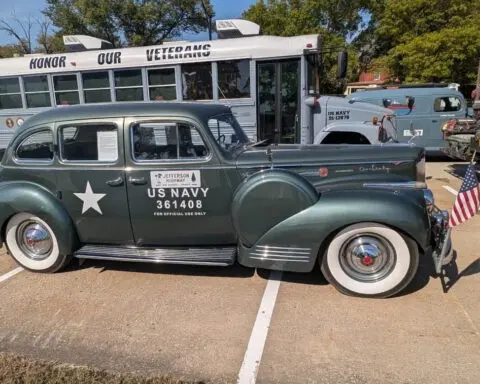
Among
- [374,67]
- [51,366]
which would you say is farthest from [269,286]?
[374,67]

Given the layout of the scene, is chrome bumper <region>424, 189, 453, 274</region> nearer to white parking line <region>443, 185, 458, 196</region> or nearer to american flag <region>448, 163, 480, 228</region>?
american flag <region>448, 163, 480, 228</region>

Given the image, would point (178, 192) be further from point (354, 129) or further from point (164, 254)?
point (354, 129)

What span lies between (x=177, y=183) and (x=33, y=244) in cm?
182

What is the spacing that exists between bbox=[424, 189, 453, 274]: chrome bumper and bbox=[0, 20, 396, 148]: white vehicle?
383 centimetres

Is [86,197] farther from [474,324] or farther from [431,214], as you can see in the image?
[474,324]

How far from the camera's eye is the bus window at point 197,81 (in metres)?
7.73

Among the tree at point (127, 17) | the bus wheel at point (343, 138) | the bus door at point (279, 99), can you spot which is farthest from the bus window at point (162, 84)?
the tree at point (127, 17)

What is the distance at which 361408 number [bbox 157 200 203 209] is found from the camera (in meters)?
3.83

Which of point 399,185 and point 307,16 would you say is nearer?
point 399,185

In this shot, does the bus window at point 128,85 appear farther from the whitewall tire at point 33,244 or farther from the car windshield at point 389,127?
the car windshield at point 389,127

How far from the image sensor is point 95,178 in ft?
13.0

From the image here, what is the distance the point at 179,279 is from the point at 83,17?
24222mm

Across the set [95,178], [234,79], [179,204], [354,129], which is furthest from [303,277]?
[234,79]

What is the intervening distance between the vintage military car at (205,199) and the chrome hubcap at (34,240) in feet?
0.04
